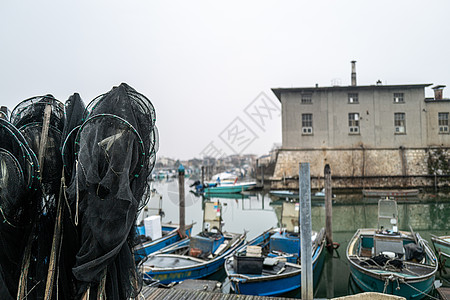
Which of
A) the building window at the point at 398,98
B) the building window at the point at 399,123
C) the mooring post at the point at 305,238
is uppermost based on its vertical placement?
the building window at the point at 398,98

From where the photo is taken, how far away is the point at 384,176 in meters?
27.3

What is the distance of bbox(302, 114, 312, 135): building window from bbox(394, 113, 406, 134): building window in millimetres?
8009

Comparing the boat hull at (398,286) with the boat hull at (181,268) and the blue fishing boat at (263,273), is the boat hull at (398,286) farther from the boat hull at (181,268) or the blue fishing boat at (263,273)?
the boat hull at (181,268)

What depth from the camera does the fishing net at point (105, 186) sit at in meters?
2.43

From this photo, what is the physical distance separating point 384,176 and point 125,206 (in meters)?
29.4

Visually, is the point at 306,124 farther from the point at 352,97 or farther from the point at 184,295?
the point at 184,295

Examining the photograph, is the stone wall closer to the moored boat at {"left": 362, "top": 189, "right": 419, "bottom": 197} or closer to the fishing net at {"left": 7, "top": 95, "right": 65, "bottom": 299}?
the moored boat at {"left": 362, "top": 189, "right": 419, "bottom": 197}

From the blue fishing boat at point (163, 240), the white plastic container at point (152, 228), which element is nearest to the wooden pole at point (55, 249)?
the blue fishing boat at point (163, 240)

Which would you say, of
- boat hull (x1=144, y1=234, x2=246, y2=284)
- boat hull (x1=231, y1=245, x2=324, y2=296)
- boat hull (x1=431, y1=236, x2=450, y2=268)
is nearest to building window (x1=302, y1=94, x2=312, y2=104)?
boat hull (x1=431, y1=236, x2=450, y2=268)

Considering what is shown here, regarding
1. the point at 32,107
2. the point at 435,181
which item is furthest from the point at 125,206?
the point at 435,181

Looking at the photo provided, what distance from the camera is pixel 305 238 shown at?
209 inches

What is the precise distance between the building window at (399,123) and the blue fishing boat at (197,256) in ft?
78.4

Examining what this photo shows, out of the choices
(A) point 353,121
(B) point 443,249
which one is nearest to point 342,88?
(A) point 353,121

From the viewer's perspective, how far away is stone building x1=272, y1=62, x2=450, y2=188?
27562 millimetres
